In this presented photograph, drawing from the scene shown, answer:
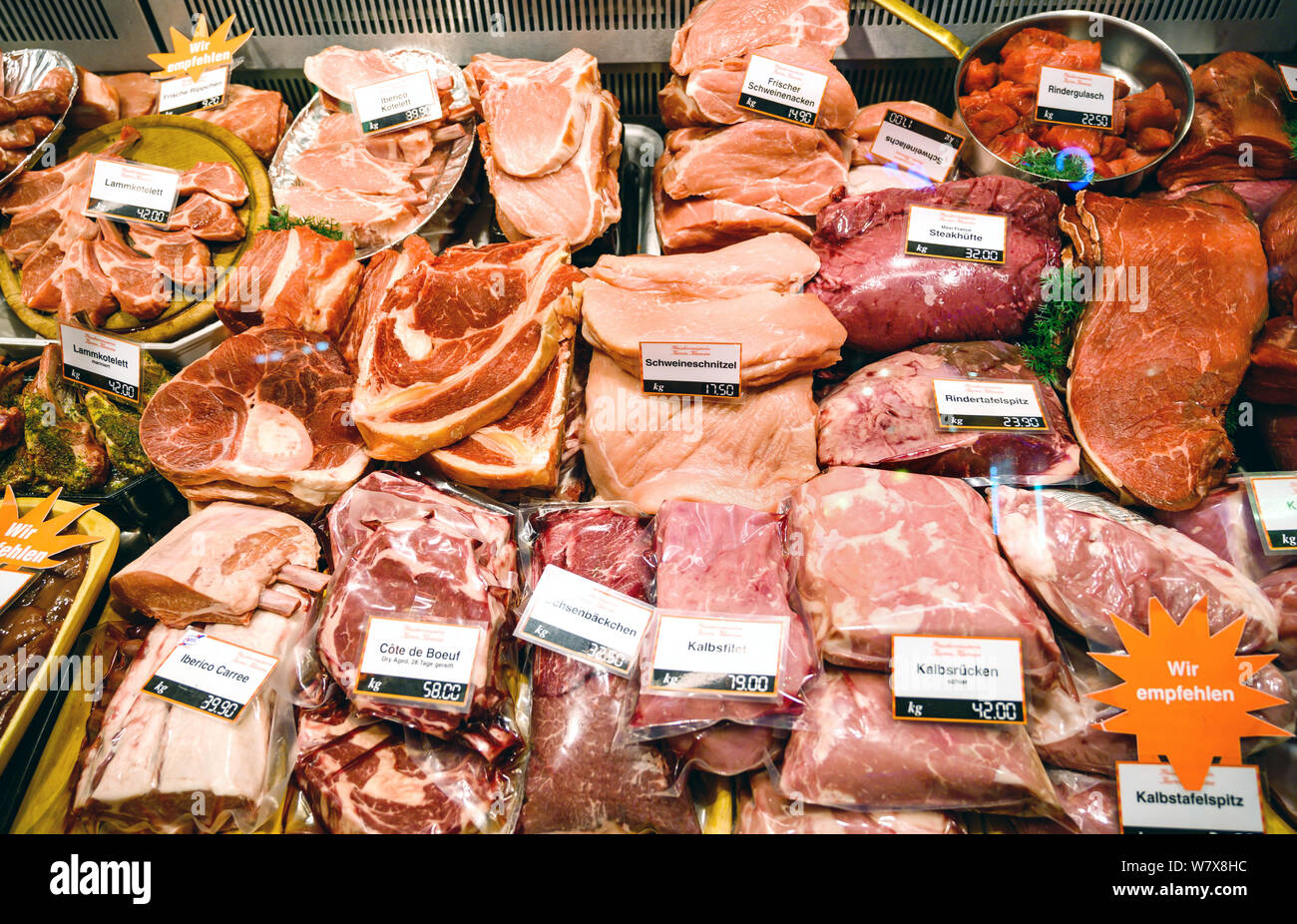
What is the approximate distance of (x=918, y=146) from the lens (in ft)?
9.64

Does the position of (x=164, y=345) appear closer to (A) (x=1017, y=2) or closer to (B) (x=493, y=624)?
(B) (x=493, y=624)

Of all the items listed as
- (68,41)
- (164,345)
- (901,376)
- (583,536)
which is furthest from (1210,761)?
(68,41)

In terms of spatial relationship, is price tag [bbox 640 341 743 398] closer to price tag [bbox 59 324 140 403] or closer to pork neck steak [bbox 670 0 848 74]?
pork neck steak [bbox 670 0 848 74]

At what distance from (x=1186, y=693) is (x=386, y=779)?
216 cm

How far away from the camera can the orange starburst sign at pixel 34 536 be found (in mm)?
2245

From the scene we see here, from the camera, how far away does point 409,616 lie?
200 cm

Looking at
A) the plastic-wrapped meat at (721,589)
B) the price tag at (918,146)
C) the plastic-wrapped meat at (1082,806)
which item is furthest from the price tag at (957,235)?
the plastic-wrapped meat at (1082,806)

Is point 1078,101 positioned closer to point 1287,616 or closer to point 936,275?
point 936,275

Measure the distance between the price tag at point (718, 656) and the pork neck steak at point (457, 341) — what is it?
956mm

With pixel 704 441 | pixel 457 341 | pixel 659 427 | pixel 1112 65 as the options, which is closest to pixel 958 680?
pixel 704 441

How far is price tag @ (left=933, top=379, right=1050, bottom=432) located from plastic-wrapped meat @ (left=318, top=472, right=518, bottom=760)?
1.47m

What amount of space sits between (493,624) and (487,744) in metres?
0.32

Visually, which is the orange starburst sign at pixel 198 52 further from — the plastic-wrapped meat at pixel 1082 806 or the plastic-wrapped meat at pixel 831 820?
the plastic-wrapped meat at pixel 1082 806

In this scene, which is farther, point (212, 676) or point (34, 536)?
point (34, 536)
